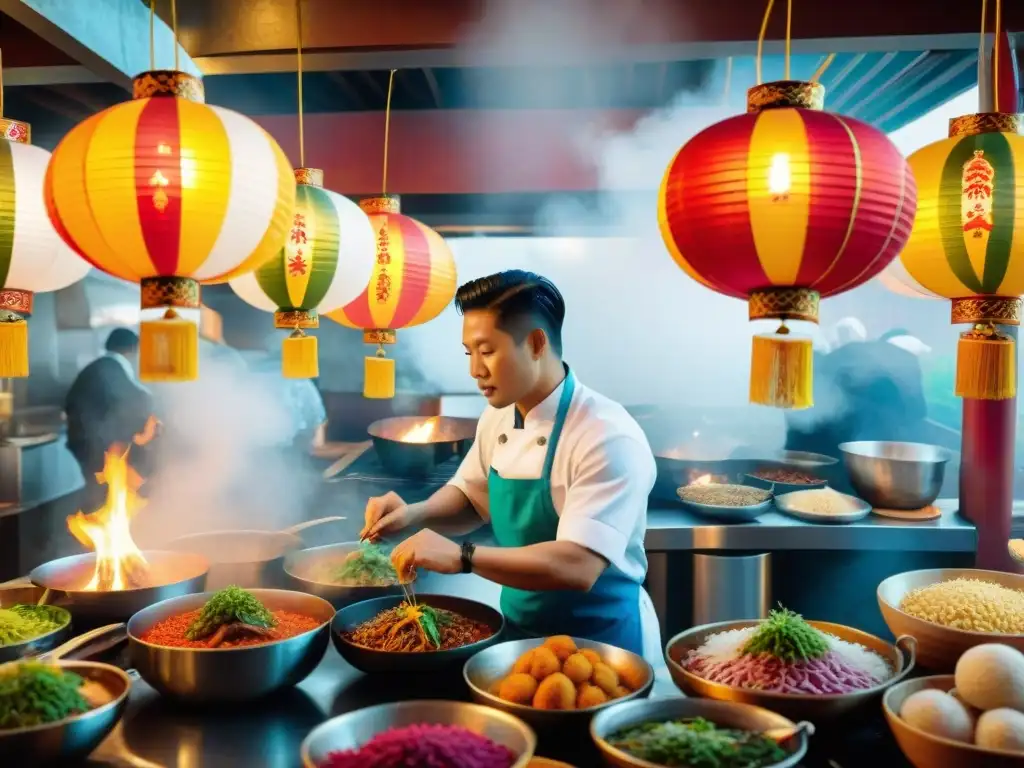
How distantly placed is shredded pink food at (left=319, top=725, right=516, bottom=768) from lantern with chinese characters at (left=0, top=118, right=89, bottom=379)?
180 centimetres

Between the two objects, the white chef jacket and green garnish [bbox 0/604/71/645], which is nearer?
green garnish [bbox 0/604/71/645]

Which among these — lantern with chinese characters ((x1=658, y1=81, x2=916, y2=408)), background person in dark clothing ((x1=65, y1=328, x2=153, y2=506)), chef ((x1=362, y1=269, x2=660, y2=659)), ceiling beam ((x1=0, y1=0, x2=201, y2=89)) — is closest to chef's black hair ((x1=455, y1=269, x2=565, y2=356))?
chef ((x1=362, y1=269, x2=660, y2=659))

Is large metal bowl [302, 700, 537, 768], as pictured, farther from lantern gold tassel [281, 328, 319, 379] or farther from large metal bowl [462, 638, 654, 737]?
lantern gold tassel [281, 328, 319, 379]

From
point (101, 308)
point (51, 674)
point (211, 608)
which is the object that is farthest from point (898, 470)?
point (101, 308)

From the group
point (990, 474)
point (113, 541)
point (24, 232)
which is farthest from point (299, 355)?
point (990, 474)

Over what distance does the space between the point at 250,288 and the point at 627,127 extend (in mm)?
2864

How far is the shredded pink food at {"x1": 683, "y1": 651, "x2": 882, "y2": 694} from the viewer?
186 cm

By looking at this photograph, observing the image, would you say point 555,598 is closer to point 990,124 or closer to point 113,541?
point 113,541

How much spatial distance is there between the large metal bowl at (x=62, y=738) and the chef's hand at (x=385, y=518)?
1.04m

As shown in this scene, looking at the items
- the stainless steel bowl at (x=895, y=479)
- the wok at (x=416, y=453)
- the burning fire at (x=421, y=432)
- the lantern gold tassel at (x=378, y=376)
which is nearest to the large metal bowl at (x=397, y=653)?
the lantern gold tassel at (x=378, y=376)

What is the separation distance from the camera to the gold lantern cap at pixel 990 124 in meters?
2.46

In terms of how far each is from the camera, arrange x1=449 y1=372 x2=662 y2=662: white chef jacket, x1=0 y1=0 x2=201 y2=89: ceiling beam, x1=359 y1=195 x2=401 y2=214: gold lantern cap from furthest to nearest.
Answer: x1=359 y1=195 x2=401 y2=214: gold lantern cap
x1=0 y1=0 x2=201 y2=89: ceiling beam
x1=449 y1=372 x2=662 y2=662: white chef jacket

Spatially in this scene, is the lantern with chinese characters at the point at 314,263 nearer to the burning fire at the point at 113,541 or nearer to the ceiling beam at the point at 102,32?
the burning fire at the point at 113,541

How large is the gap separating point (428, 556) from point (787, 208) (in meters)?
1.23
